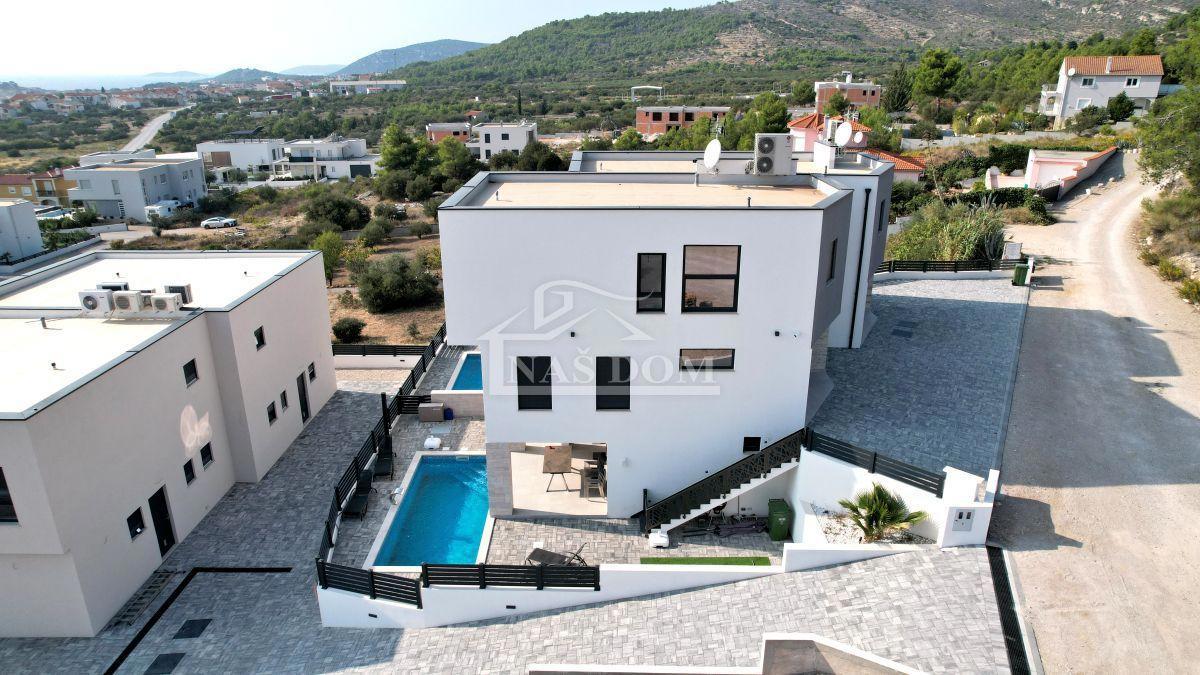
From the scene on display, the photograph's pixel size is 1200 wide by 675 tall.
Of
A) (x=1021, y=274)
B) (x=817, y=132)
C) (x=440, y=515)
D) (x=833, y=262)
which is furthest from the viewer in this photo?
(x=817, y=132)

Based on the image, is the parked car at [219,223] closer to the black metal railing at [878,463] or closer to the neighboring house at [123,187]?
the neighboring house at [123,187]

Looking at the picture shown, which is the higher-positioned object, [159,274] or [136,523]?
[159,274]

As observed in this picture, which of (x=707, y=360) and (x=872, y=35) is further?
(x=872, y=35)

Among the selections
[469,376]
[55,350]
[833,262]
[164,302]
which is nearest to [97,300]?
[164,302]


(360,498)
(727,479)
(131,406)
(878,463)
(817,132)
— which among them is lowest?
(360,498)

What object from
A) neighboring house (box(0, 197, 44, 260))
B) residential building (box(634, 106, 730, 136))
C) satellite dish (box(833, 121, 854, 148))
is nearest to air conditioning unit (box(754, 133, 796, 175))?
satellite dish (box(833, 121, 854, 148))

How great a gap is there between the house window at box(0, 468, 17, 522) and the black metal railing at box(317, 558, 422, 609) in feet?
16.8

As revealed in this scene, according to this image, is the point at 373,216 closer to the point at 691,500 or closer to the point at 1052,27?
the point at 691,500

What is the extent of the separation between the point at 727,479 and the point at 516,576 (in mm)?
4743

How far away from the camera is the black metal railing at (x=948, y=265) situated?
26250 millimetres

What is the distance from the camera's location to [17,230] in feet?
165

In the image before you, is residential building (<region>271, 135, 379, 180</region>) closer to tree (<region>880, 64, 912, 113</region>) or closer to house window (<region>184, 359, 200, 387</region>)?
tree (<region>880, 64, 912, 113</region>)

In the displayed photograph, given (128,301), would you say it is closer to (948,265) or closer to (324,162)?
(948,265)

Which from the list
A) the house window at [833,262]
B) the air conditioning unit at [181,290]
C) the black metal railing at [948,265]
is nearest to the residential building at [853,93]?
the black metal railing at [948,265]
